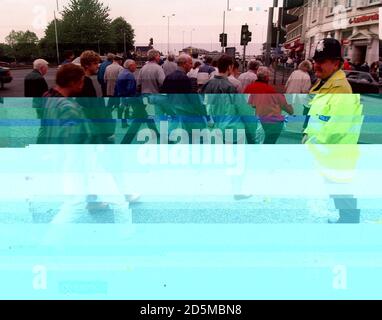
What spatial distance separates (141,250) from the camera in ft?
9.77

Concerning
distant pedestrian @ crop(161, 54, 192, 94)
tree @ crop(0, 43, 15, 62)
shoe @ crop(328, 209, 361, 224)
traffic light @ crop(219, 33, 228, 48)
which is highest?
traffic light @ crop(219, 33, 228, 48)

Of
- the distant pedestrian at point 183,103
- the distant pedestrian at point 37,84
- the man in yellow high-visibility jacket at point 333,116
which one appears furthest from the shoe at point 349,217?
the distant pedestrian at point 37,84

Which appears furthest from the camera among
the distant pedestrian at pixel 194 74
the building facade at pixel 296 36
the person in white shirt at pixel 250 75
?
the distant pedestrian at pixel 194 74

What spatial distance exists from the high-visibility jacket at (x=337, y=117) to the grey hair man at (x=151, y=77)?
164 cm

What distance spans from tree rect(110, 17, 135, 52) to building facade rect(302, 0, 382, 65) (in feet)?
4.52

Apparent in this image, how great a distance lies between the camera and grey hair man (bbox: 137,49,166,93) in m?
4.09

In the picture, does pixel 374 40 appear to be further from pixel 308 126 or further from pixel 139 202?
pixel 139 202

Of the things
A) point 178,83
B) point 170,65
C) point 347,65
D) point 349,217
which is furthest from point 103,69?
point 349,217

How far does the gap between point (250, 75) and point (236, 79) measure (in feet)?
0.89

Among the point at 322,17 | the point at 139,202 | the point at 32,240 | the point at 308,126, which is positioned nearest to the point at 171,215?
the point at 139,202

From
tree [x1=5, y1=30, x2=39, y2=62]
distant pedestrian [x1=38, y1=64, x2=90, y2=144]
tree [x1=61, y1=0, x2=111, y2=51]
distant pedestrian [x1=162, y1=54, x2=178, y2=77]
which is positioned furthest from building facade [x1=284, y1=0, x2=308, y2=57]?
tree [x1=5, y1=30, x2=39, y2=62]

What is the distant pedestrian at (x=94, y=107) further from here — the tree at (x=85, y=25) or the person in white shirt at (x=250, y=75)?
the person in white shirt at (x=250, y=75)

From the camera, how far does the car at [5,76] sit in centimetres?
333

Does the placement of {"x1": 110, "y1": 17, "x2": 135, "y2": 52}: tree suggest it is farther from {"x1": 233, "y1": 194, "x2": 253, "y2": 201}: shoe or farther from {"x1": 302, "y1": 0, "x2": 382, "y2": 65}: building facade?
{"x1": 233, "y1": 194, "x2": 253, "y2": 201}: shoe
